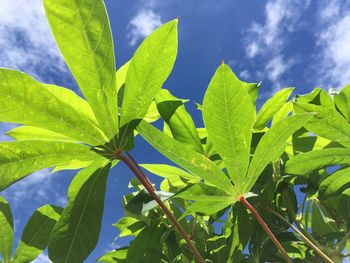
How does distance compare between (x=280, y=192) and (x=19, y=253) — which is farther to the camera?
(x=19, y=253)

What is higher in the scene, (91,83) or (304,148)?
(91,83)

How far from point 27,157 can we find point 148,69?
426mm

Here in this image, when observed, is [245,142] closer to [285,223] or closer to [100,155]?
[100,155]

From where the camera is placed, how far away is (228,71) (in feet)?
3.68

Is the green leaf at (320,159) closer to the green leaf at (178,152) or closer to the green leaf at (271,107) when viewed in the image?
the green leaf at (271,107)

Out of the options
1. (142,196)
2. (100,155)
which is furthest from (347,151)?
(100,155)

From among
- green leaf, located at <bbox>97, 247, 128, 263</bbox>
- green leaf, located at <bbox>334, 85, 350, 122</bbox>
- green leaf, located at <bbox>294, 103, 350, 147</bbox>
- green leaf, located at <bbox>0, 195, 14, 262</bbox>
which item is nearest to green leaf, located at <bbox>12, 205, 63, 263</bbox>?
green leaf, located at <bbox>0, 195, 14, 262</bbox>

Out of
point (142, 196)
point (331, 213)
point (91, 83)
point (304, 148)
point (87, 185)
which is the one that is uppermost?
point (91, 83)

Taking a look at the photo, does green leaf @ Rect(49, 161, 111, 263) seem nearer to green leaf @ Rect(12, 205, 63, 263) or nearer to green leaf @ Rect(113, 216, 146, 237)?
green leaf @ Rect(12, 205, 63, 263)

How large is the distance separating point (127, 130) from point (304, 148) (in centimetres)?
74

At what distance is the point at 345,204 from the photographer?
157cm

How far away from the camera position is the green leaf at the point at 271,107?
160 cm

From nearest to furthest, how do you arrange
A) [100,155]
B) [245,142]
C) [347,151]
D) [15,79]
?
[15,79] < [245,142] < [100,155] < [347,151]

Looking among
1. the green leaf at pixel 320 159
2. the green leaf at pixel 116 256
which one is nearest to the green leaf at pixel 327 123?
the green leaf at pixel 320 159
